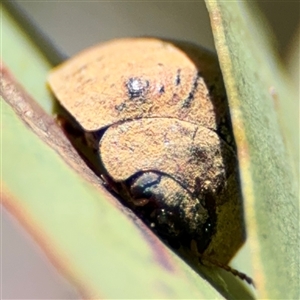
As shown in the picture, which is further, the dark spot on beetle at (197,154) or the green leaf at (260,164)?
the dark spot on beetle at (197,154)

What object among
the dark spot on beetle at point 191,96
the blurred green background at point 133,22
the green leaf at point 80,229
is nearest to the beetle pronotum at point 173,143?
the dark spot on beetle at point 191,96

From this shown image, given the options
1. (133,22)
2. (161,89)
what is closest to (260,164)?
(161,89)

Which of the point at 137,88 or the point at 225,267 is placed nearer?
the point at 225,267

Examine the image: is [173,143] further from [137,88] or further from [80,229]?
[80,229]

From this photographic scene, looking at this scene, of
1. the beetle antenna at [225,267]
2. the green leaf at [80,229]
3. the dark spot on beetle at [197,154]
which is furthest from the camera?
the dark spot on beetle at [197,154]

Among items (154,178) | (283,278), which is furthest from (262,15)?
(283,278)

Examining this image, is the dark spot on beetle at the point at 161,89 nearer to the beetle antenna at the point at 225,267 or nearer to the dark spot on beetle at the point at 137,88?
Result: the dark spot on beetle at the point at 137,88
